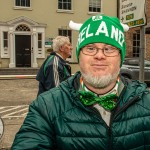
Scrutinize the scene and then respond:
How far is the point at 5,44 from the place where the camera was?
68.2 ft

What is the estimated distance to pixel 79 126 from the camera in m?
1.75

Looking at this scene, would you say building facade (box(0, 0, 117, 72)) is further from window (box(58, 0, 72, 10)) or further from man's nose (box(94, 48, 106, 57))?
man's nose (box(94, 48, 106, 57))

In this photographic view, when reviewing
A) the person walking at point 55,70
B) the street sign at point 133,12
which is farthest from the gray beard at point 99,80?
the person walking at point 55,70

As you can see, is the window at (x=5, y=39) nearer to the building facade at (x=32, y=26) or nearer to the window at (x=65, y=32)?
the building facade at (x=32, y=26)

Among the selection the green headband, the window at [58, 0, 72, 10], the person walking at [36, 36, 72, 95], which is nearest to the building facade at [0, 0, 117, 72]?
the window at [58, 0, 72, 10]

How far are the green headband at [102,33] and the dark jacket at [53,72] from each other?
2.59 meters

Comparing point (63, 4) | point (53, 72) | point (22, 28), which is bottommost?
point (53, 72)

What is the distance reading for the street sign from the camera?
3.96 meters

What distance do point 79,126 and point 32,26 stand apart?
1998 cm

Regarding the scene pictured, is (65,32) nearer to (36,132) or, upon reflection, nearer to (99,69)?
(99,69)

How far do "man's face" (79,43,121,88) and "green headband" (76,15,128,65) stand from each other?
1.8 inches

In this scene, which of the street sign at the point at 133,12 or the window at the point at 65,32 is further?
the window at the point at 65,32

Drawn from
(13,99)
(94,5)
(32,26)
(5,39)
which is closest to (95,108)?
(13,99)

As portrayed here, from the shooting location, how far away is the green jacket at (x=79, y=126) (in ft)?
5.64
